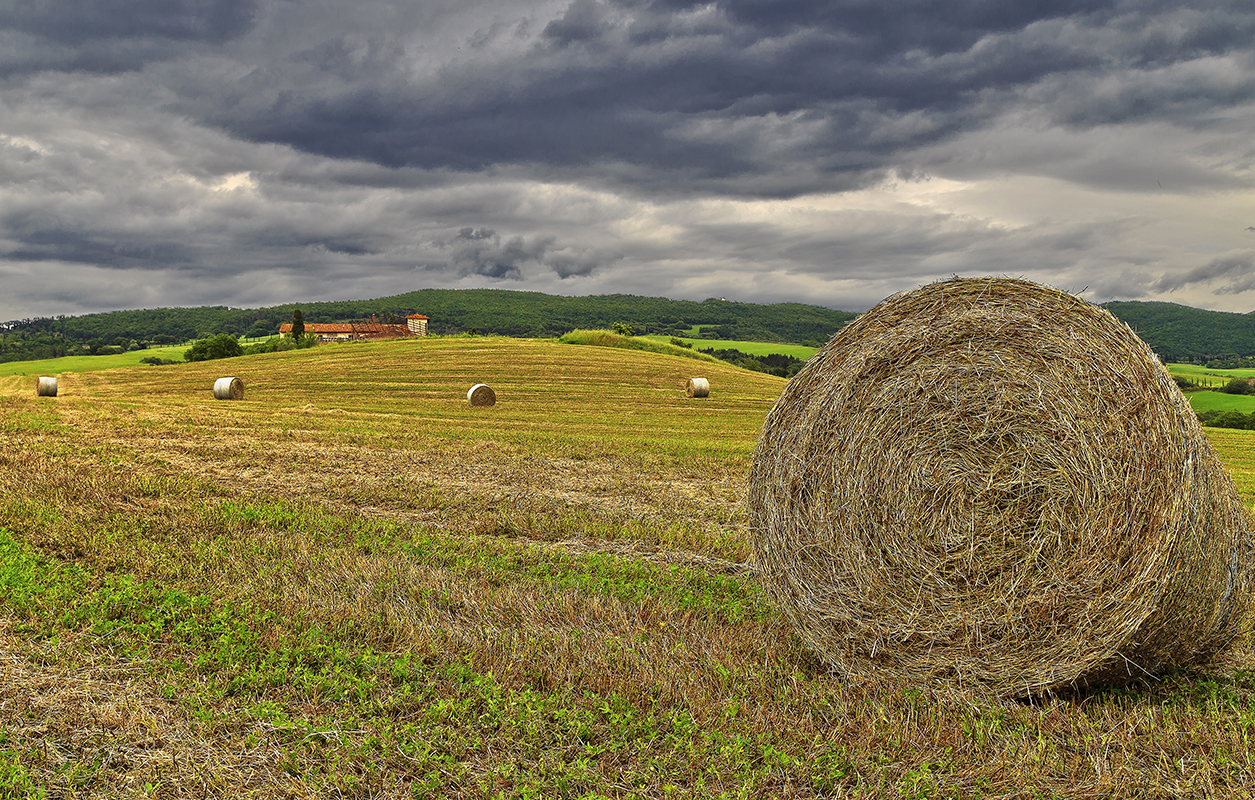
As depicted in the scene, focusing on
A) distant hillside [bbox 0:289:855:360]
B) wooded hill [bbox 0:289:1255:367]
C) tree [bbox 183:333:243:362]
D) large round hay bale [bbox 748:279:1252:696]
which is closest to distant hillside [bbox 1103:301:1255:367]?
wooded hill [bbox 0:289:1255:367]

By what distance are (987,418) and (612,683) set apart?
3444 millimetres

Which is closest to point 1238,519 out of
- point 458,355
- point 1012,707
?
point 1012,707

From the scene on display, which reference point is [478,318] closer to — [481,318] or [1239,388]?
[481,318]

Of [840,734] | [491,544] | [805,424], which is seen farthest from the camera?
[491,544]

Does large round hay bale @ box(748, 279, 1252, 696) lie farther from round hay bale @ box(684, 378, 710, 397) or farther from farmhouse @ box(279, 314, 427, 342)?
farmhouse @ box(279, 314, 427, 342)

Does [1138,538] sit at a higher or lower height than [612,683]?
higher

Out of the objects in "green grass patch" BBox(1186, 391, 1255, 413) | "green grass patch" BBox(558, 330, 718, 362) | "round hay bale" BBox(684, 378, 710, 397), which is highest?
"green grass patch" BBox(558, 330, 718, 362)

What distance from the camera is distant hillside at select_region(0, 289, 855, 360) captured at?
119875 mm

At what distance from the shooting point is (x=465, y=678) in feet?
16.5

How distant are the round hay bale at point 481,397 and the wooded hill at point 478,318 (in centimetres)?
7031

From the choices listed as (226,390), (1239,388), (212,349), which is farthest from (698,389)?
(212,349)

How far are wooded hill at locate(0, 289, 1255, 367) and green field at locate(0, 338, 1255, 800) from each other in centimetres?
9509

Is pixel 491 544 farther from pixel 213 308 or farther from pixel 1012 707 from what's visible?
pixel 213 308

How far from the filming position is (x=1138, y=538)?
4.79 meters
